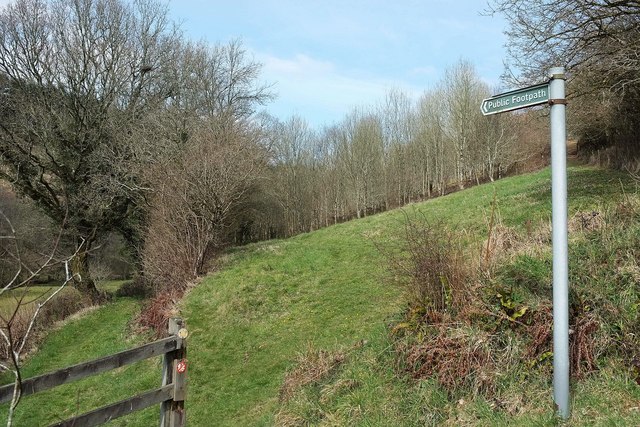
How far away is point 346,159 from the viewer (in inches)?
1758

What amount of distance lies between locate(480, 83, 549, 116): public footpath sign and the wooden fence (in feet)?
12.9

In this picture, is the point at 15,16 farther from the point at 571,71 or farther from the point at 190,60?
the point at 571,71

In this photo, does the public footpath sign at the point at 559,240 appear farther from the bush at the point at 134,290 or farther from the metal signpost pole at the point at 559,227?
the bush at the point at 134,290

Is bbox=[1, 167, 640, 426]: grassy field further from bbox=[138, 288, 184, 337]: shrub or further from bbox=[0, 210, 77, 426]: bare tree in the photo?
bbox=[0, 210, 77, 426]: bare tree

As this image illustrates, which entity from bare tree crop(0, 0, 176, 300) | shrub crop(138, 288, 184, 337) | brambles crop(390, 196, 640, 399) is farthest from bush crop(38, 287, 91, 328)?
brambles crop(390, 196, 640, 399)

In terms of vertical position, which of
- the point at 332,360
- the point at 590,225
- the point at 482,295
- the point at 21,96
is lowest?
the point at 332,360

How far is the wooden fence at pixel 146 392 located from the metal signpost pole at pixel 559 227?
3.78 m

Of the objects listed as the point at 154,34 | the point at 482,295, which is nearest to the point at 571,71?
the point at 482,295

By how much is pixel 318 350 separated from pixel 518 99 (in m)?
4.49

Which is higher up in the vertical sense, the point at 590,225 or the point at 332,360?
the point at 590,225

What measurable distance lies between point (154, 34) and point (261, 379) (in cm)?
2050

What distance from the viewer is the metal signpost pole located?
3689 mm

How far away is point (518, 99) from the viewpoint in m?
4.05

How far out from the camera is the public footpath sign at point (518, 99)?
3.88 metres
